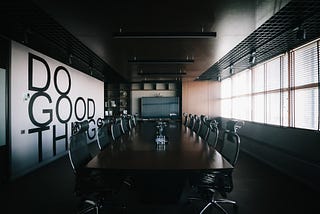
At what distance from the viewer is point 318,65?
3.68 meters

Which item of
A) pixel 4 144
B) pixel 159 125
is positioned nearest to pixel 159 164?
pixel 159 125

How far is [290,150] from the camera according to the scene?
423 centimetres

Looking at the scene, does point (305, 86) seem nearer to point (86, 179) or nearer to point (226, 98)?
point (86, 179)

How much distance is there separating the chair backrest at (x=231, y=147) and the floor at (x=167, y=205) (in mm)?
821

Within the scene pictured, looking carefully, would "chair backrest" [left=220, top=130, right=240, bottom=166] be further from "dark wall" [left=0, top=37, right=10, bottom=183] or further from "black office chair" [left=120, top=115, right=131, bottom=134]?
"dark wall" [left=0, top=37, right=10, bottom=183]

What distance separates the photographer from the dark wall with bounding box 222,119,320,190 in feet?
11.8

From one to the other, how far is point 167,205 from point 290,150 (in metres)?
3.04

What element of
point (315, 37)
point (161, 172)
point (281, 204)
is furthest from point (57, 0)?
point (315, 37)

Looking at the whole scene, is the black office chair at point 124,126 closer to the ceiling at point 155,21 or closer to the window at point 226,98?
the ceiling at point 155,21

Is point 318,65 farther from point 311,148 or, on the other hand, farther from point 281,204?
point 281,204

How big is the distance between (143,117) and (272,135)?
20.1 ft

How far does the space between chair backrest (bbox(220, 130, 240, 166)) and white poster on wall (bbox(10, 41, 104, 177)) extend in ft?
12.7

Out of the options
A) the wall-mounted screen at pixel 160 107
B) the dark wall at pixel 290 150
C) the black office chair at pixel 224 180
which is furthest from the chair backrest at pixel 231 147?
the wall-mounted screen at pixel 160 107

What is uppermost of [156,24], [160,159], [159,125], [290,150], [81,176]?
[156,24]
